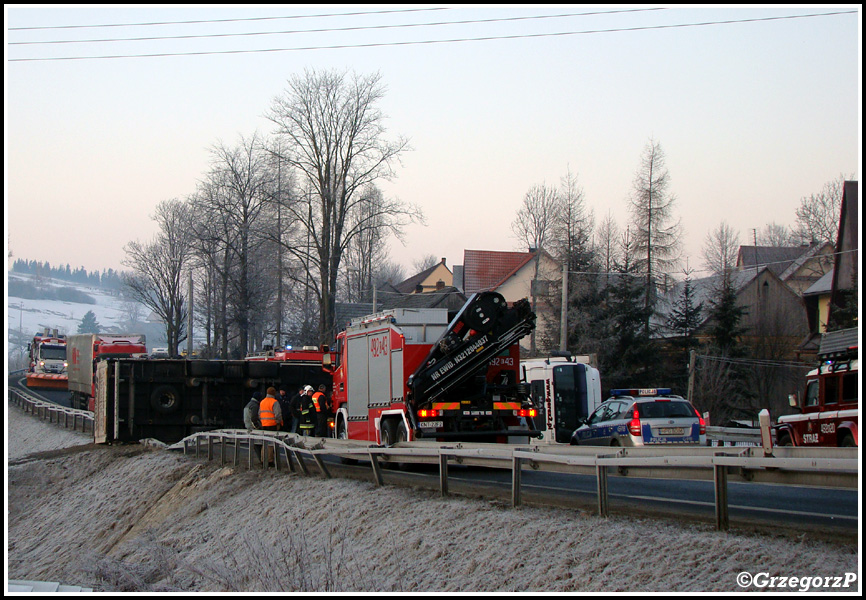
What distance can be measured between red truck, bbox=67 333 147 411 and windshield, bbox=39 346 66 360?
1053cm

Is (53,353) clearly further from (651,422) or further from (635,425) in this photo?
(651,422)

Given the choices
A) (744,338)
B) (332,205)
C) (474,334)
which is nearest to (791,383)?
(744,338)

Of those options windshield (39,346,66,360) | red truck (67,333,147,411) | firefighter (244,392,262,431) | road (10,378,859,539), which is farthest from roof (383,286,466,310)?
road (10,378,859,539)

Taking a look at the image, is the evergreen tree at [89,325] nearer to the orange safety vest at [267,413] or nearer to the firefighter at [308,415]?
the firefighter at [308,415]

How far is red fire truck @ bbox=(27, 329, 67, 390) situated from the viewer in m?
61.2

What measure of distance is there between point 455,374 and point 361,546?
622 centimetres

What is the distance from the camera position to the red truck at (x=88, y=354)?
44188 mm

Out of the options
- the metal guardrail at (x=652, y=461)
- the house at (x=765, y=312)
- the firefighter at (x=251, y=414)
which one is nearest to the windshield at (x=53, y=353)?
the house at (x=765, y=312)

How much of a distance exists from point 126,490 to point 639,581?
15215mm

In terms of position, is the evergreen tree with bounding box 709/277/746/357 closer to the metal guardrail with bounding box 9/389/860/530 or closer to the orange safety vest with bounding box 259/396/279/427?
the orange safety vest with bounding box 259/396/279/427

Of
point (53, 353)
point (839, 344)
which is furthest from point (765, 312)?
point (53, 353)

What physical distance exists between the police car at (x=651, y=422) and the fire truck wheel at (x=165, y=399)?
38.9 feet

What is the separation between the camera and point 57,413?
38062 mm

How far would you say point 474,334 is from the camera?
16.0 metres
